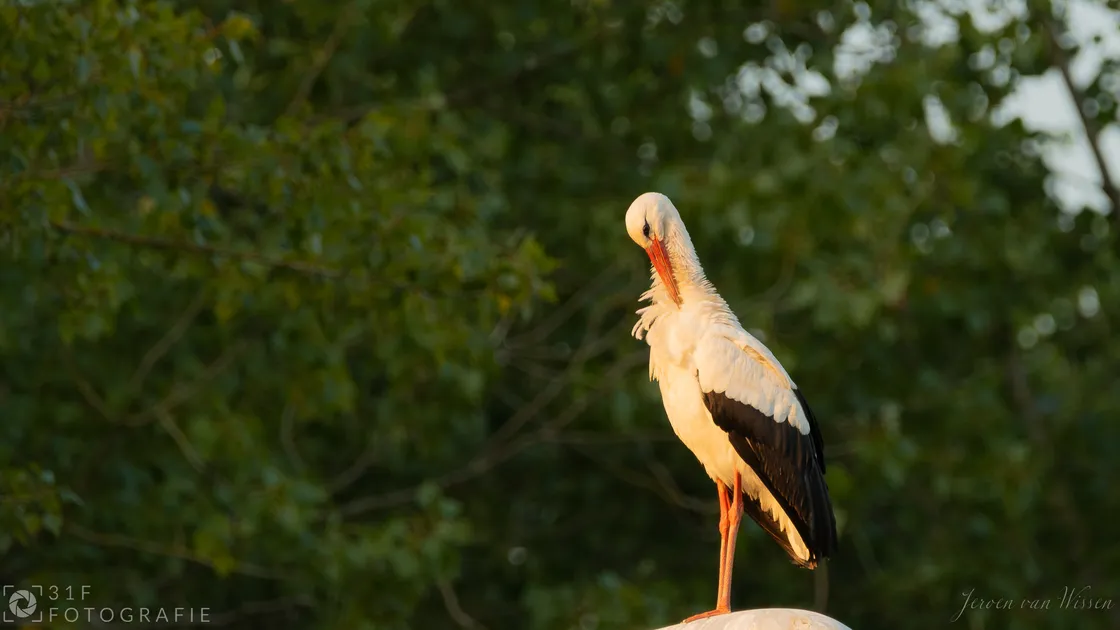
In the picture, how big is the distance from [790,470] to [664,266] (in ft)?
2.99

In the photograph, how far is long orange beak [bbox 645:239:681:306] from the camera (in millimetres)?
6680

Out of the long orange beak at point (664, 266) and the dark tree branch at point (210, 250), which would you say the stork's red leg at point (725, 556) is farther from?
the dark tree branch at point (210, 250)

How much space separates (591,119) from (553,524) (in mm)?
2998

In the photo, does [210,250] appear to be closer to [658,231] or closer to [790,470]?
[658,231]

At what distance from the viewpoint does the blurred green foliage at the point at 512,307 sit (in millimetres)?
8523

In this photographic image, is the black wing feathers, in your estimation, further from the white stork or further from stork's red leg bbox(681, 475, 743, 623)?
stork's red leg bbox(681, 475, 743, 623)

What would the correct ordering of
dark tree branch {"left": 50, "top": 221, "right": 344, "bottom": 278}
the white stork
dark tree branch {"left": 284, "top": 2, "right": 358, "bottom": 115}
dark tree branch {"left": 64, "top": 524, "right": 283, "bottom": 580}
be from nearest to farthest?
the white stork < dark tree branch {"left": 50, "top": 221, "right": 344, "bottom": 278} < dark tree branch {"left": 64, "top": 524, "right": 283, "bottom": 580} < dark tree branch {"left": 284, "top": 2, "right": 358, "bottom": 115}

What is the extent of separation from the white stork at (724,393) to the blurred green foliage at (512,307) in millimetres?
1699

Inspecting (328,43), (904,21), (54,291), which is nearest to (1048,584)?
(904,21)

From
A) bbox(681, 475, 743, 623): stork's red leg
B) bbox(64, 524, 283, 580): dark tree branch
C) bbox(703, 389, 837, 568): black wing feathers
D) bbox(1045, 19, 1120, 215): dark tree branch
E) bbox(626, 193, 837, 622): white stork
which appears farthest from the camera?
bbox(1045, 19, 1120, 215): dark tree branch

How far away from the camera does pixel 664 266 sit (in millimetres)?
6703

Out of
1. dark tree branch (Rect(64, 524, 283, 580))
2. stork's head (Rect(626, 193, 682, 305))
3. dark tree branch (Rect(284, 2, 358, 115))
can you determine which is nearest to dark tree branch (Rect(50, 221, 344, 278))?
dark tree branch (Rect(64, 524, 283, 580))

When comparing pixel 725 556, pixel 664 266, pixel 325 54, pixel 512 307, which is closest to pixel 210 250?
pixel 512 307

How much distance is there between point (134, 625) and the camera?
11055 mm
